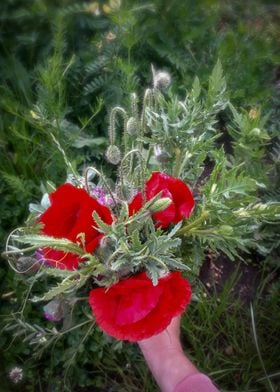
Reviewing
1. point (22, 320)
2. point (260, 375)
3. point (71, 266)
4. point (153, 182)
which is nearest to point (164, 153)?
point (153, 182)

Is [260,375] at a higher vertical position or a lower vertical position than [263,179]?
lower

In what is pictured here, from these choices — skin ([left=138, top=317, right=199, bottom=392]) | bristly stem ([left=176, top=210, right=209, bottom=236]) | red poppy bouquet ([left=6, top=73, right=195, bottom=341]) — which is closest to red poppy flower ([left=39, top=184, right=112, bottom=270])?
red poppy bouquet ([left=6, top=73, right=195, bottom=341])

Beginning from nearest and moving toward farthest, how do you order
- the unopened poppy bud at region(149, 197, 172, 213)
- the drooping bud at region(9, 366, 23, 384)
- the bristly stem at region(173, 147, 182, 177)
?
the unopened poppy bud at region(149, 197, 172, 213)
the bristly stem at region(173, 147, 182, 177)
the drooping bud at region(9, 366, 23, 384)

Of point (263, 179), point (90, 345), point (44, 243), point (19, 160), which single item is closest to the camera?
point (44, 243)

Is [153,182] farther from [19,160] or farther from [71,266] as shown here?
[19,160]

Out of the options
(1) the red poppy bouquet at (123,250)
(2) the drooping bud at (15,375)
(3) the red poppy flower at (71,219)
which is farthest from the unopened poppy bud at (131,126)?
(2) the drooping bud at (15,375)

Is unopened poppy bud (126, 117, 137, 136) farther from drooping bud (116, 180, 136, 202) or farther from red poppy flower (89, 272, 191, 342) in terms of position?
red poppy flower (89, 272, 191, 342)
